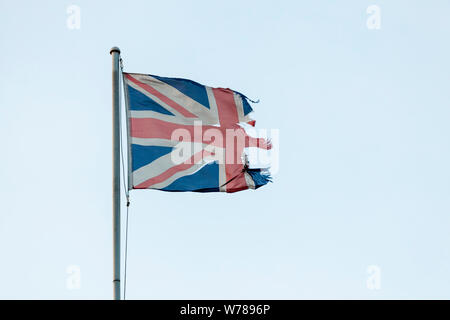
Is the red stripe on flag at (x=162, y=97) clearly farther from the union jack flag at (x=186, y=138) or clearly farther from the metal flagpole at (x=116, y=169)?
the metal flagpole at (x=116, y=169)

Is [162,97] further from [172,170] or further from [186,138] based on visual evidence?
[172,170]

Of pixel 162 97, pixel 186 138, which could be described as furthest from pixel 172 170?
pixel 162 97

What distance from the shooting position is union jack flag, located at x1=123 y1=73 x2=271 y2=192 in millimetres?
15578

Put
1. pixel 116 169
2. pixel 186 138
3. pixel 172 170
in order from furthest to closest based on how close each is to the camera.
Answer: pixel 186 138 → pixel 172 170 → pixel 116 169

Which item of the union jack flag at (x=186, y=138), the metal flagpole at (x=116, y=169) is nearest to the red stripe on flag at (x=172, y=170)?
the union jack flag at (x=186, y=138)

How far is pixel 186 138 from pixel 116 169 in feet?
7.39

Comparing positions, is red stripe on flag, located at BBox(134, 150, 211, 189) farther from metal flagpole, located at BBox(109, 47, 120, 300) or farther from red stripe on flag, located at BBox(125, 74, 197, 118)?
red stripe on flag, located at BBox(125, 74, 197, 118)

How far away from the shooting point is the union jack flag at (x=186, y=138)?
613 inches

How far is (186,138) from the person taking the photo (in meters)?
16.3

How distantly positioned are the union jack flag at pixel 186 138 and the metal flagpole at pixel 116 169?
739 mm
